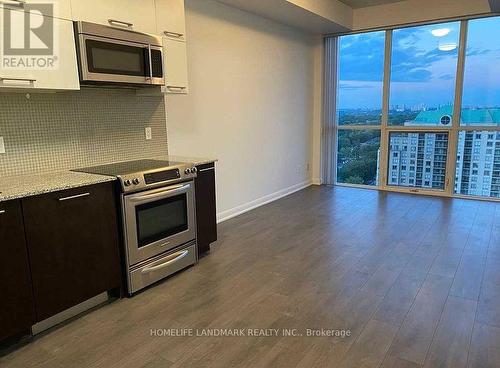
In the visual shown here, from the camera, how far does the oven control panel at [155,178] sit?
2.61 m

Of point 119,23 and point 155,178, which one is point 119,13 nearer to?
point 119,23

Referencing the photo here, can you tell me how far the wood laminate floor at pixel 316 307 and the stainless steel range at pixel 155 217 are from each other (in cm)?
16

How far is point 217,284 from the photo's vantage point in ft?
9.57

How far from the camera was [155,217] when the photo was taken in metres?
2.88

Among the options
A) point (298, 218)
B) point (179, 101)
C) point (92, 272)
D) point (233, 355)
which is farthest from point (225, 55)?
point (233, 355)

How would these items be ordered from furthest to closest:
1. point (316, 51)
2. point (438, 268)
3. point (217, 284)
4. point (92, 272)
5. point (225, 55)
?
point (316, 51)
point (225, 55)
point (438, 268)
point (217, 284)
point (92, 272)

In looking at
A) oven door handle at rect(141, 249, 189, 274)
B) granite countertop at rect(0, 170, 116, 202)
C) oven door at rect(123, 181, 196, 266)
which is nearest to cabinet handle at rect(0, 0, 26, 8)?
granite countertop at rect(0, 170, 116, 202)

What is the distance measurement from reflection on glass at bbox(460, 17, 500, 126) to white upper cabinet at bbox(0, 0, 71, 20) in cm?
523

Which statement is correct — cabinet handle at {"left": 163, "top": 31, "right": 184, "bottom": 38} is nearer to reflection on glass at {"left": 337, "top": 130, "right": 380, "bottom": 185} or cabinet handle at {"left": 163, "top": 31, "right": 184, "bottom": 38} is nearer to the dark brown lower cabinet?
the dark brown lower cabinet

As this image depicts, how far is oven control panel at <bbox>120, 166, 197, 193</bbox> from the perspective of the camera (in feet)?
8.55

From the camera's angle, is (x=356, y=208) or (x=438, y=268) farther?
(x=356, y=208)

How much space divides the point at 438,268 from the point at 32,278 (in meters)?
3.04

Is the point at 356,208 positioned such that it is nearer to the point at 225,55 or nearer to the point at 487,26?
the point at 225,55

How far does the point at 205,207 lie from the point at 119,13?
1.75 m
